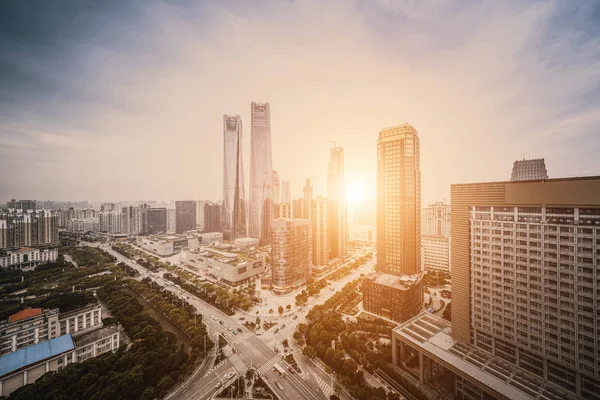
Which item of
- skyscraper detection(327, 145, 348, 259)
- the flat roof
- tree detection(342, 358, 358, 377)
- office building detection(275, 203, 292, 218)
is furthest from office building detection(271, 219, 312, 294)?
the flat roof

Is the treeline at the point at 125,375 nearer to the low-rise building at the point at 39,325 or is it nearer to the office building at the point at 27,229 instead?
the low-rise building at the point at 39,325

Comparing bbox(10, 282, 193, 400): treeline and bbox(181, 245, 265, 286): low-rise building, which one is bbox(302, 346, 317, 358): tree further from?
bbox(181, 245, 265, 286): low-rise building

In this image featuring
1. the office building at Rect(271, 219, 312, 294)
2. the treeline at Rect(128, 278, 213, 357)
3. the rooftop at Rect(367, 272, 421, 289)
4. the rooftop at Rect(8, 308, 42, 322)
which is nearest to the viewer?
the rooftop at Rect(8, 308, 42, 322)

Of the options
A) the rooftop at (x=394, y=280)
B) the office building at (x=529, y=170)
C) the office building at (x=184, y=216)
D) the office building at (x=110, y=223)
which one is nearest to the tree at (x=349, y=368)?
the rooftop at (x=394, y=280)

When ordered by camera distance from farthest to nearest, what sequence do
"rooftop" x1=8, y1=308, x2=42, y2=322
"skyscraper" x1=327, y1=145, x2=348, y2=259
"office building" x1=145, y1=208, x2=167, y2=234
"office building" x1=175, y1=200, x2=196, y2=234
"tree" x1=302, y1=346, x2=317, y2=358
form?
1. "office building" x1=175, y1=200, x2=196, y2=234
2. "office building" x1=145, y1=208, x2=167, y2=234
3. "skyscraper" x1=327, y1=145, x2=348, y2=259
4. "rooftop" x1=8, y1=308, x2=42, y2=322
5. "tree" x1=302, y1=346, x2=317, y2=358

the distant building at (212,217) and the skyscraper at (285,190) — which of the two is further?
the skyscraper at (285,190)
